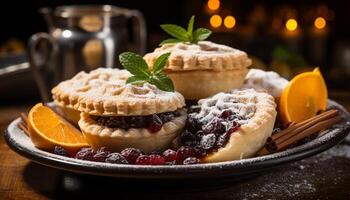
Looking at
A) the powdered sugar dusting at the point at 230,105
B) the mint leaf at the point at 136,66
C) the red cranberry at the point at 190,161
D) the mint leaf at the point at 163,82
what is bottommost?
the red cranberry at the point at 190,161

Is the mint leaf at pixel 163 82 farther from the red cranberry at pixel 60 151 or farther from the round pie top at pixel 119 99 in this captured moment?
the red cranberry at pixel 60 151

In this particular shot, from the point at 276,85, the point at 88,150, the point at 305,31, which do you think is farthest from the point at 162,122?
the point at 305,31

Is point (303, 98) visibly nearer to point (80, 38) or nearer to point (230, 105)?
point (230, 105)

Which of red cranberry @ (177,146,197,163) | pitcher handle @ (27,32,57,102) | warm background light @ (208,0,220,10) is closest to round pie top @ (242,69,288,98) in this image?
red cranberry @ (177,146,197,163)

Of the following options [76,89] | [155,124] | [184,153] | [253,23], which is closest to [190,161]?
[184,153]

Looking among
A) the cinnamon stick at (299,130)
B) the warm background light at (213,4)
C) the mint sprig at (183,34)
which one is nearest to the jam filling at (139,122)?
the cinnamon stick at (299,130)

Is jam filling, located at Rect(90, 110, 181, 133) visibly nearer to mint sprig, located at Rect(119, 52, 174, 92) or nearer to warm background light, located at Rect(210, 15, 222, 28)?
mint sprig, located at Rect(119, 52, 174, 92)
